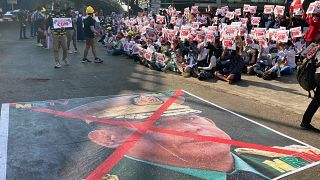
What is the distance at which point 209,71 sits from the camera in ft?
35.2

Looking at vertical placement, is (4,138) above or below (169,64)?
below

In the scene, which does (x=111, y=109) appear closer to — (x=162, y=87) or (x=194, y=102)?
(x=194, y=102)

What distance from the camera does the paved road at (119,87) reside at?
690 cm

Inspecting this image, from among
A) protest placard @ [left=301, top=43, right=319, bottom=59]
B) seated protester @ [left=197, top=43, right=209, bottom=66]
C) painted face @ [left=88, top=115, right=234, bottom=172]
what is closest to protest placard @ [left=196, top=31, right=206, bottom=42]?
seated protester @ [left=197, top=43, right=209, bottom=66]

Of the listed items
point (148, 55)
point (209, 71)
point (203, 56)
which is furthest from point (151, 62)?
point (209, 71)

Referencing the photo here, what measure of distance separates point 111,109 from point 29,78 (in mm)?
4156

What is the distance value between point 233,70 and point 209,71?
0.80m

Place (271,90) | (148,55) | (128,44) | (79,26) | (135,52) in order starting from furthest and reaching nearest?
(79,26) → (128,44) → (135,52) → (148,55) → (271,90)

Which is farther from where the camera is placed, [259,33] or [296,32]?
[296,32]

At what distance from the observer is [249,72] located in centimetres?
1095

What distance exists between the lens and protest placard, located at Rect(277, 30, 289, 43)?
11219 mm

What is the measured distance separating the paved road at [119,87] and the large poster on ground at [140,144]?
0.47 metres

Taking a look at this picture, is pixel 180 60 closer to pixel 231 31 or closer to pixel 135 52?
pixel 231 31

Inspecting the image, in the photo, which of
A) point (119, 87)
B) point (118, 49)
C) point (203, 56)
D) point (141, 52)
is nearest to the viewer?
point (119, 87)
